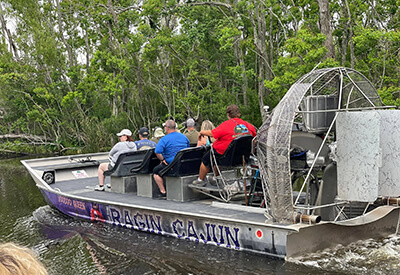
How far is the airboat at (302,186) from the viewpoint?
6.23 meters

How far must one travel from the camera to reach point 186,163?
8422 mm

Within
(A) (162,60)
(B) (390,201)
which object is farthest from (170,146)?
(A) (162,60)

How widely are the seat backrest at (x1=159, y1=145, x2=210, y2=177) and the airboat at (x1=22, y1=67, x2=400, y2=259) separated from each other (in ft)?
0.06

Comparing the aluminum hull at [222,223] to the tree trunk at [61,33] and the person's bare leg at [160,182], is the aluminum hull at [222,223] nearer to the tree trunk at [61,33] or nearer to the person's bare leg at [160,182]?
the person's bare leg at [160,182]

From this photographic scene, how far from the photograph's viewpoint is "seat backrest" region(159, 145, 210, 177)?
835cm

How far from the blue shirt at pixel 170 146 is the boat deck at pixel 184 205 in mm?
838

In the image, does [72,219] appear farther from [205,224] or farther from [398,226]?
[398,226]

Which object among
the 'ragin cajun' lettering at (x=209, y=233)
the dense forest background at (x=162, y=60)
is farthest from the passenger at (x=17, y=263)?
the dense forest background at (x=162, y=60)

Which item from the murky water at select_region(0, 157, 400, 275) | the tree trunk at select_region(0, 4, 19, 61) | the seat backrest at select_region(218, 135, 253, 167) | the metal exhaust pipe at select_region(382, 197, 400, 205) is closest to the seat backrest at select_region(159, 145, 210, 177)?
the seat backrest at select_region(218, 135, 253, 167)

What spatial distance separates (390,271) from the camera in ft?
19.3

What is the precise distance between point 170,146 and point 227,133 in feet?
4.61

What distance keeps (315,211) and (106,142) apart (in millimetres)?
20102

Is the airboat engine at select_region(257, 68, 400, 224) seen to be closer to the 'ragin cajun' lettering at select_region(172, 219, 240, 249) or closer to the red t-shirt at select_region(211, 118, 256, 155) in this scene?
the 'ragin cajun' lettering at select_region(172, 219, 240, 249)

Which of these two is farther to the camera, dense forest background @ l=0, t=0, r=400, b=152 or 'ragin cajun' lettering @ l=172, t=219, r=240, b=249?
dense forest background @ l=0, t=0, r=400, b=152
